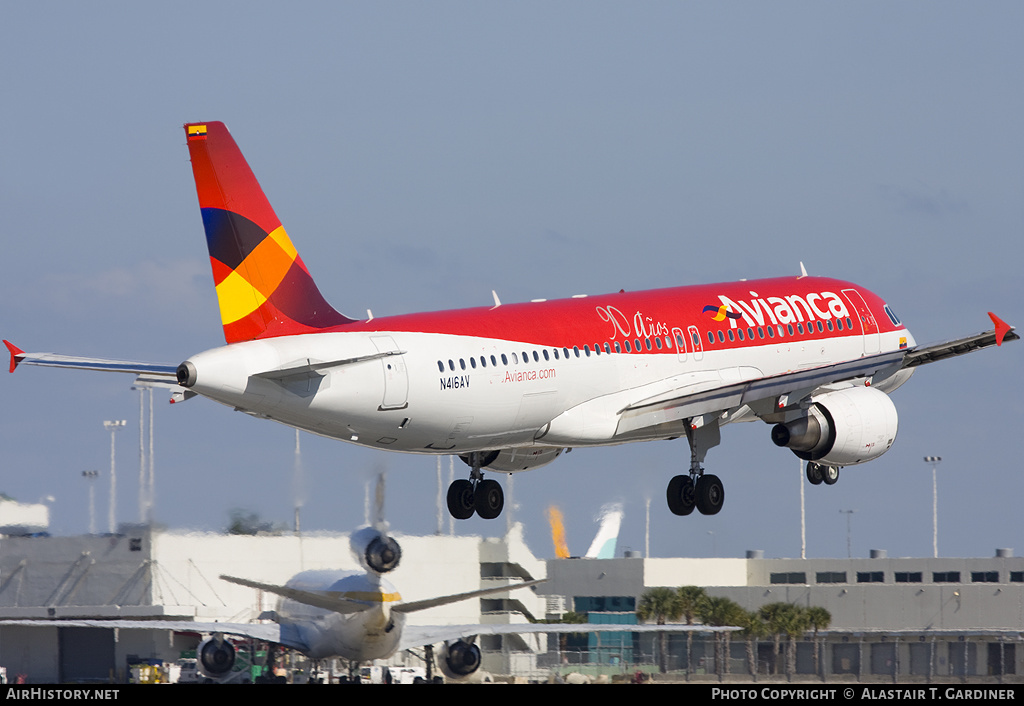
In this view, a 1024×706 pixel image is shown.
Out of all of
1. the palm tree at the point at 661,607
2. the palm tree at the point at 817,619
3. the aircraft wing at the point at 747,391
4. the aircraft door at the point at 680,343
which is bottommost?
the palm tree at the point at 817,619

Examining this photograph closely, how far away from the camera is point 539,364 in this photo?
40719 millimetres

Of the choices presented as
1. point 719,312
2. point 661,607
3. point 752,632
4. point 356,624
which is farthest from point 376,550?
point 661,607

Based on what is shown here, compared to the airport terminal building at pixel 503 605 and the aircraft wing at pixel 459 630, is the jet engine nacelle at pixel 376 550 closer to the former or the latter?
the airport terminal building at pixel 503 605

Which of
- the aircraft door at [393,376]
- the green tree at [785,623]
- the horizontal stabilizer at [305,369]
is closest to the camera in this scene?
the horizontal stabilizer at [305,369]

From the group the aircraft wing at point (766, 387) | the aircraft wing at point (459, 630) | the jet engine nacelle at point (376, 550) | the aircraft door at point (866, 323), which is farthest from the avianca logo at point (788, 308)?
the jet engine nacelle at point (376, 550)

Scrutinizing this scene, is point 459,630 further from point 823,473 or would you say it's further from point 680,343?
point 680,343

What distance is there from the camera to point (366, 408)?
36688mm

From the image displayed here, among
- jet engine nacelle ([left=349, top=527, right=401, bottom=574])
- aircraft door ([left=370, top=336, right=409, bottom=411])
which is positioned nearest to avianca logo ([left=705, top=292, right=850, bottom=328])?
aircraft door ([left=370, top=336, right=409, bottom=411])

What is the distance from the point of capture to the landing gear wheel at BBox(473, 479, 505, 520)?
149 ft

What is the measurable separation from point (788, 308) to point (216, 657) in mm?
23820

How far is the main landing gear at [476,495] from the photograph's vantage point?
150ft

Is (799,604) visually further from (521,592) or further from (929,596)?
(521,592)

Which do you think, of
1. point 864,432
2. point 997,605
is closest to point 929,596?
point 997,605

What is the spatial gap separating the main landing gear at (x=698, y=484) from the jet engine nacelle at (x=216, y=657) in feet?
64.2
